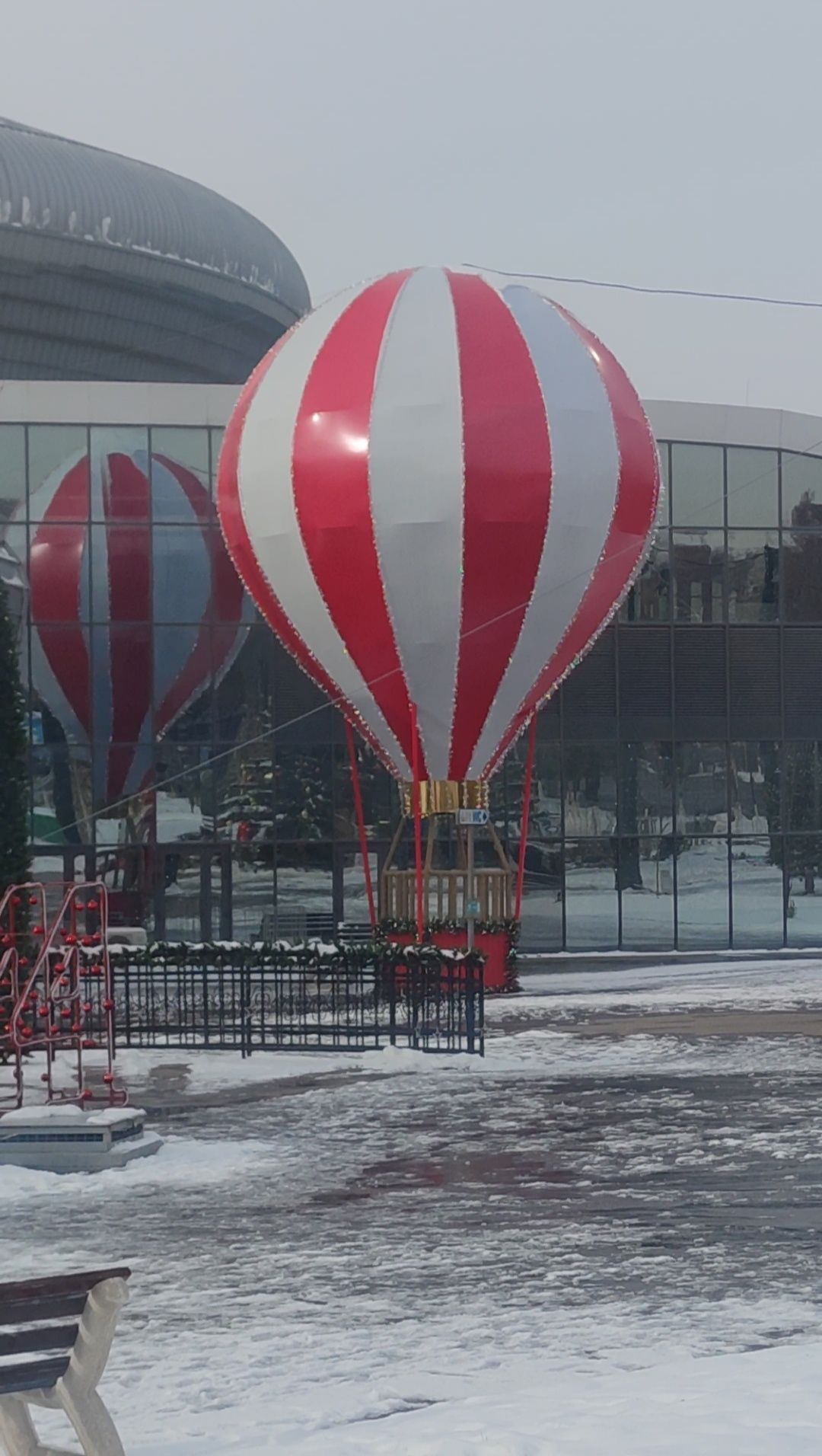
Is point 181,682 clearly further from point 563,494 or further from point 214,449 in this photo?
point 563,494

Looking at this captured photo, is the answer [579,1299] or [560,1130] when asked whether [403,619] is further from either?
[579,1299]

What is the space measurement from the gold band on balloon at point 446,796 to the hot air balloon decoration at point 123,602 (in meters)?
8.67

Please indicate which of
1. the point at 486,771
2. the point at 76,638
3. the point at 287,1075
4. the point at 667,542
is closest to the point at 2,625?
the point at 287,1075

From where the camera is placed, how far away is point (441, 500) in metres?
26.6

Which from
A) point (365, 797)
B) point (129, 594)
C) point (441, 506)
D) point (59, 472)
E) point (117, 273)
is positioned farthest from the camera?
point (117, 273)

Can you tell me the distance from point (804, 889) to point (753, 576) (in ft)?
19.5

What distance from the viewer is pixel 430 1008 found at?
22.8 metres

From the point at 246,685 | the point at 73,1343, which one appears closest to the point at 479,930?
the point at 246,685

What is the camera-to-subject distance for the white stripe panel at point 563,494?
26969 millimetres

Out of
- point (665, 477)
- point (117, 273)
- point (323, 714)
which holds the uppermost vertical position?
point (117, 273)

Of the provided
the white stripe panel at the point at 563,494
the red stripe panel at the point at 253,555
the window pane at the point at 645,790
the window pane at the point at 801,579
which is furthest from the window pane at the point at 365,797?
the white stripe panel at the point at 563,494

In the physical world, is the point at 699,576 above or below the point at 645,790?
above

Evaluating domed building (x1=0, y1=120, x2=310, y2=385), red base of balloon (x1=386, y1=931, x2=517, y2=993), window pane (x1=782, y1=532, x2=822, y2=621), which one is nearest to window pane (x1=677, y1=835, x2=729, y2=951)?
window pane (x1=782, y1=532, x2=822, y2=621)

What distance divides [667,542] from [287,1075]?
1987 cm
